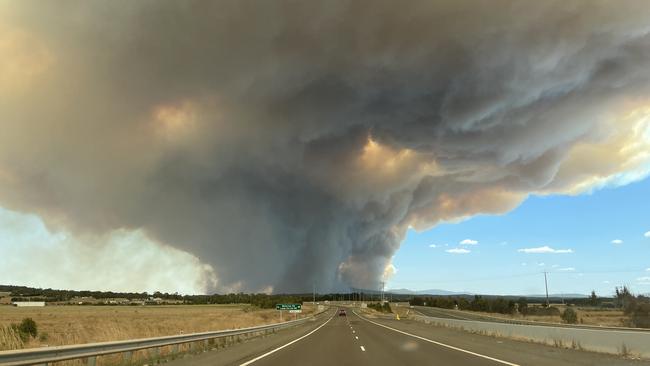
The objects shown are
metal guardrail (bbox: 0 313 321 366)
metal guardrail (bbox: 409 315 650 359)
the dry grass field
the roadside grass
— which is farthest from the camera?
the roadside grass

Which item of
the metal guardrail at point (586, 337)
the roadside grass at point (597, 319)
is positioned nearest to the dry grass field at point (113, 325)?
the metal guardrail at point (586, 337)

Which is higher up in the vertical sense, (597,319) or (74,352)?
(74,352)

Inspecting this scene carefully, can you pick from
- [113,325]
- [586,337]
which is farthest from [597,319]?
[113,325]

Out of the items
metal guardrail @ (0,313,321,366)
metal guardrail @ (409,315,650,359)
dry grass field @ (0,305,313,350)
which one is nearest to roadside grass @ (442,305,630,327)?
Result: metal guardrail @ (409,315,650,359)

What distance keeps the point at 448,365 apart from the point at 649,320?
202 ft

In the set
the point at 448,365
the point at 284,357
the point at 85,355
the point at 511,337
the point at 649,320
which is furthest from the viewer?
the point at 649,320

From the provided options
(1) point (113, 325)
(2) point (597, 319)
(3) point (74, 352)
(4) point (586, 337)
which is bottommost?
(2) point (597, 319)

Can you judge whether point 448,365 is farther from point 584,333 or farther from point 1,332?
point 1,332

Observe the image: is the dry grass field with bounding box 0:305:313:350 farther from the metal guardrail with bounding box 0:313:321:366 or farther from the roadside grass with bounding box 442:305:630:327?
the roadside grass with bounding box 442:305:630:327

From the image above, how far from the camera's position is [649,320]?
206 feet

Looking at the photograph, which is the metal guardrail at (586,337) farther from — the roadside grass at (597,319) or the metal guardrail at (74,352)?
the roadside grass at (597,319)

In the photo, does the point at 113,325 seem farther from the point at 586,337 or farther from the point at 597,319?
the point at 597,319

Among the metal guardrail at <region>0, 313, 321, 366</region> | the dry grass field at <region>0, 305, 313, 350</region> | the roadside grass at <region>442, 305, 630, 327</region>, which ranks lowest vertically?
the roadside grass at <region>442, 305, 630, 327</region>

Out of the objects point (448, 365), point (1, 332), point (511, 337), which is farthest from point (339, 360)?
point (511, 337)
